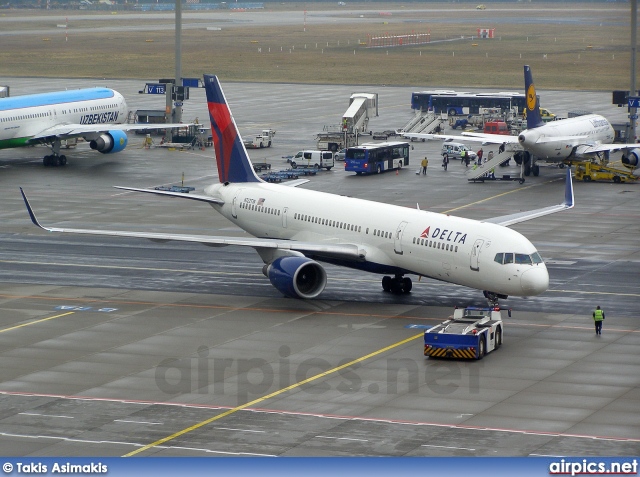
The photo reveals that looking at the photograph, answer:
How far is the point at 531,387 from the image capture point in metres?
44.8

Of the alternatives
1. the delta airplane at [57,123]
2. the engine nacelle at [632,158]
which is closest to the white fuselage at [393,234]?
the delta airplane at [57,123]

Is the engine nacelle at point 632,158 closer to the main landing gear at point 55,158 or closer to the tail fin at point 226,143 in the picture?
the tail fin at point 226,143

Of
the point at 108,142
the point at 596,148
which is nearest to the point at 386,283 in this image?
the point at 596,148

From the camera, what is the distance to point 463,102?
14750cm

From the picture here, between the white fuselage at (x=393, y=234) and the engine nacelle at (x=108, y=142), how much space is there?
153 ft

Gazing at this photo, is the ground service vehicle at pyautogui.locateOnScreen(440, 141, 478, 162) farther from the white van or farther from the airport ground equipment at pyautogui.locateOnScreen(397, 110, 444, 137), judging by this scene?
the airport ground equipment at pyautogui.locateOnScreen(397, 110, 444, 137)

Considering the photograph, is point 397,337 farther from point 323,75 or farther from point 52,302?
point 323,75

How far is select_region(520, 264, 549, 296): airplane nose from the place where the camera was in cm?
5250

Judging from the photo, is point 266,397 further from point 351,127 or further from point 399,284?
point 351,127

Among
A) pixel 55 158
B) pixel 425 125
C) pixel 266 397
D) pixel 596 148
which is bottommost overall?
pixel 266 397

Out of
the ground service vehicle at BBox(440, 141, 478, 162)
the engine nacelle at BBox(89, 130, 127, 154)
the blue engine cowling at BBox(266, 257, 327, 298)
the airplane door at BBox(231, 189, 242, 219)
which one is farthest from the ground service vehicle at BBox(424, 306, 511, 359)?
the engine nacelle at BBox(89, 130, 127, 154)

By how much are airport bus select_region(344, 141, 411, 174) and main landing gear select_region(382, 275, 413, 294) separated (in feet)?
148

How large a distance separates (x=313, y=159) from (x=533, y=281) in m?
57.8

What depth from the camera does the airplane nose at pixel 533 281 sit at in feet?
172
